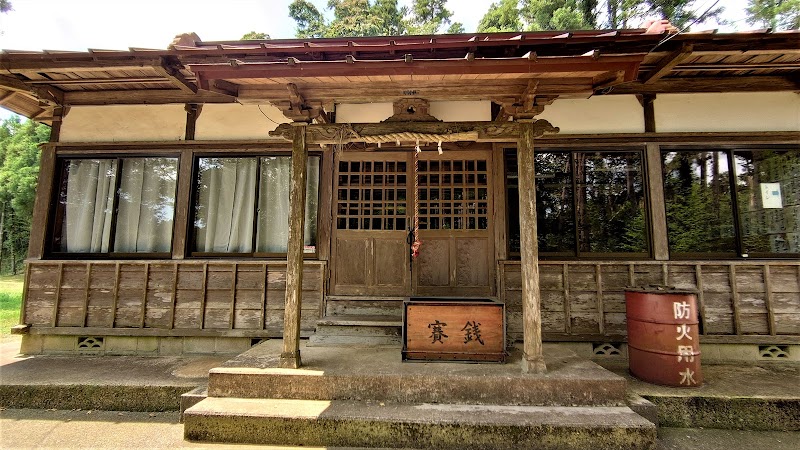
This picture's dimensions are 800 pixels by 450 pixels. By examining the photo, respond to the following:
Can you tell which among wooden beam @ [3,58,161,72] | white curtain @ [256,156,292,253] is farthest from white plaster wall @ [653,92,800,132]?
wooden beam @ [3,58,161,72]

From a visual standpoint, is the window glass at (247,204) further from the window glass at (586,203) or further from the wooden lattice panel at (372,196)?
the window glass at (586,203)

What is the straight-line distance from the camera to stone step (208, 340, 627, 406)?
122 inches

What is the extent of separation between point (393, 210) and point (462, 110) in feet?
5.68

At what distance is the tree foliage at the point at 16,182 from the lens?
1659 centimetres

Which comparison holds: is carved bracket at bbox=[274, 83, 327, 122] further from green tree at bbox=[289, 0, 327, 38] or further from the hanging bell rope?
green tree at bbox=[289, 0, 327, 38]

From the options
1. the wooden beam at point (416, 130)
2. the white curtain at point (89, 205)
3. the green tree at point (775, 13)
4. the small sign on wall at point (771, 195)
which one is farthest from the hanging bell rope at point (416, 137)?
the green tree at point (775, 13)

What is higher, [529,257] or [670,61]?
[670,61]

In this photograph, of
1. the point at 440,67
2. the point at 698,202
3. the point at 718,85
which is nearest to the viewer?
the point at 440,67

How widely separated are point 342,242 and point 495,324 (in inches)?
94.1

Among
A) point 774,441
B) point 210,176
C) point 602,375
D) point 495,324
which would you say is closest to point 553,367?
point 602,375

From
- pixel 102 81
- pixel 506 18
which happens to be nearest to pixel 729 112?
pixel 102 81

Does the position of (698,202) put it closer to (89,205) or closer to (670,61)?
(670,61)

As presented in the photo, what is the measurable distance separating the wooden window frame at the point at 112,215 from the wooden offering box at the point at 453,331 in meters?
3.75

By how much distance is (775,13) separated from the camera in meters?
8.81
